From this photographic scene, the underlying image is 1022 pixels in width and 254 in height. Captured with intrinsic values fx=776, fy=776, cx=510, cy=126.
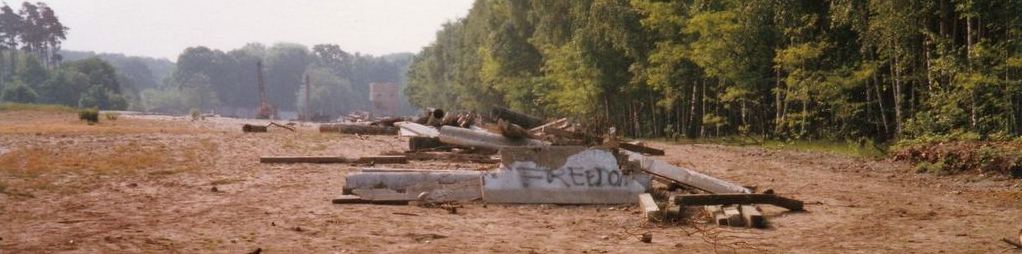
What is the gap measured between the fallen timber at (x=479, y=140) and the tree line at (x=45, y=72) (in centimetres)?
10026

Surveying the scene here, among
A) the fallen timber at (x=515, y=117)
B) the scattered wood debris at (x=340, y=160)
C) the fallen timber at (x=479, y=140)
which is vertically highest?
the fallen timber at (x=515, y=117)

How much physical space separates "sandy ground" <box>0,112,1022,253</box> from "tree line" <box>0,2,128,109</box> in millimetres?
101760

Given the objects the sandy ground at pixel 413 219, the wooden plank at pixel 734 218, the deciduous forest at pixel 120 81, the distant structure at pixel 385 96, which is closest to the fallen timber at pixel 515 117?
the sandy ground at pixel 413 219

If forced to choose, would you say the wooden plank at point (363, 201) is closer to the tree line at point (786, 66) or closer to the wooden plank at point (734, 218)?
the wooden plank at point (734, 218)

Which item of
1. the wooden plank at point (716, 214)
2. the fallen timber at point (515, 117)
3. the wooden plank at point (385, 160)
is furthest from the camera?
the fallen timber at point (515, 117)

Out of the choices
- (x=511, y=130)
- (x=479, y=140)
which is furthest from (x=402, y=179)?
(x=479, y=140)

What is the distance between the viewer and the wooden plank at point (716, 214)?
776 cm

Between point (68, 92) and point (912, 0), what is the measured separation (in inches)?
4493

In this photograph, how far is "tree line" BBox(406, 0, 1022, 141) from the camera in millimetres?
16719

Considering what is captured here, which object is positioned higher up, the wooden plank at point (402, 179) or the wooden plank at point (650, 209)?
the wooden plank at point (402, 179)

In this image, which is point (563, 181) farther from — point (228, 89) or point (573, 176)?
point (228, 89)

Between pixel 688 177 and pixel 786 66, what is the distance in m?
15.7

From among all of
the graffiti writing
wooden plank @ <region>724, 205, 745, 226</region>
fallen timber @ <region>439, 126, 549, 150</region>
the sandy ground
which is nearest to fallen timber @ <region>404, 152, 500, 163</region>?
fallen timber @ <region>439, 126, 549, 150</region>

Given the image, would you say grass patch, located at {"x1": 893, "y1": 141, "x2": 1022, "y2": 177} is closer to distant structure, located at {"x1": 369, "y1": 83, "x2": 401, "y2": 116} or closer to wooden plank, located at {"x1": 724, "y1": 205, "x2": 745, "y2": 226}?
wooden plank, located at {"x1": 724, "y1": 205, "x2": 745, "y2": 226}
